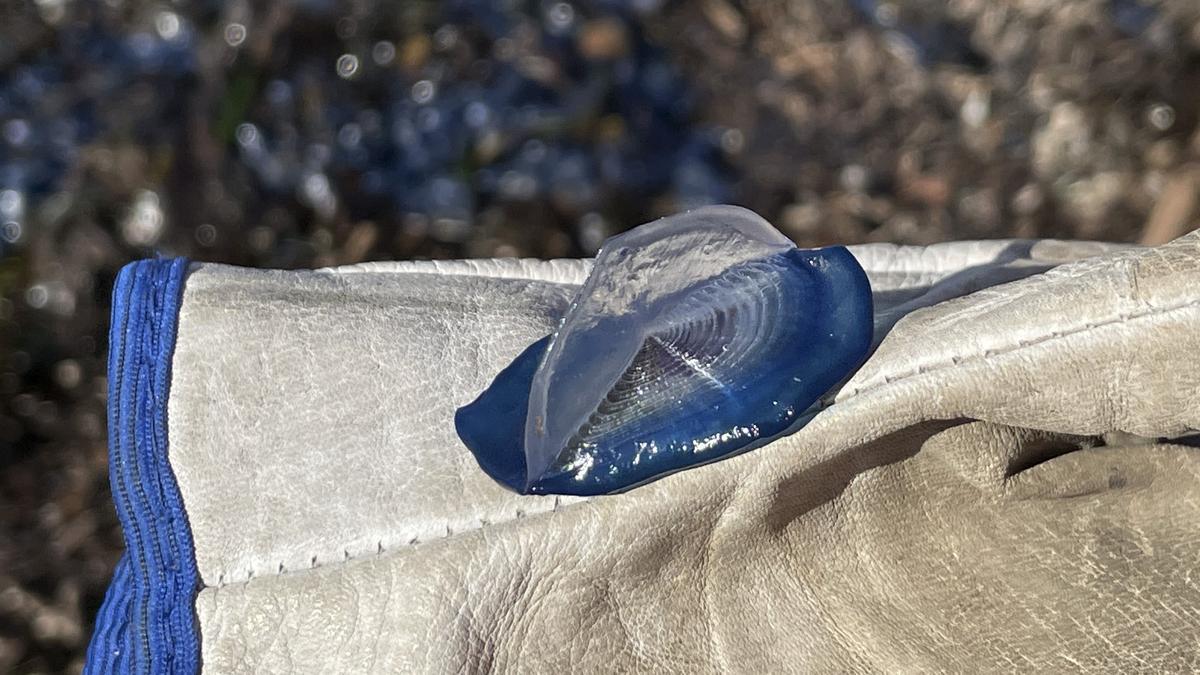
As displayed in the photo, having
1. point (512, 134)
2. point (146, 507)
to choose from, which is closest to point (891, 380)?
point (146, 507)

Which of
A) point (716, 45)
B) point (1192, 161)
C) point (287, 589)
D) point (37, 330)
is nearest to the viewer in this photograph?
point (287, 589)

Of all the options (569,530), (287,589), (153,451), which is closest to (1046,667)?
(569,530)

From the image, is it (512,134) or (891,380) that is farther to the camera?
(512,134)

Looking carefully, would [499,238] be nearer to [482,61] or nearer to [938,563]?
[482,61]

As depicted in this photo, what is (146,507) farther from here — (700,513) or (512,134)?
(512,134)

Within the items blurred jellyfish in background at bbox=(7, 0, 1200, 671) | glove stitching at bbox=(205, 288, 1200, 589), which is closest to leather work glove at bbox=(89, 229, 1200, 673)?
glove stitching at bbox=(205, 288, 1200, 589)

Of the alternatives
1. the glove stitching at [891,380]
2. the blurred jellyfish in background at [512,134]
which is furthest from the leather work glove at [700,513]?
the blurred jellyfish in background at [512,134]

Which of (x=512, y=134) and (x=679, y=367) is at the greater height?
(x=679, y=367)
